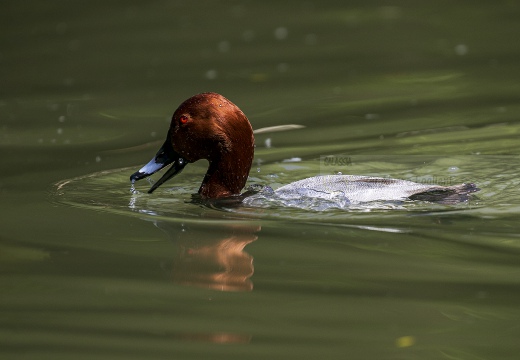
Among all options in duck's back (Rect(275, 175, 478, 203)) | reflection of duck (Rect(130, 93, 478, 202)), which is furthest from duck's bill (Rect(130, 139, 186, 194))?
duck's back (Rect(275, 175, 478, 203))

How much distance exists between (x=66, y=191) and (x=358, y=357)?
3989mm

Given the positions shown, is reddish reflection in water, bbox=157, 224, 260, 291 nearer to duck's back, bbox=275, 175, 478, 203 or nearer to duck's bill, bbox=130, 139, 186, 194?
duck's back, bbox=275, 175, 478, 203

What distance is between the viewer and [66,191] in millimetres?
7691

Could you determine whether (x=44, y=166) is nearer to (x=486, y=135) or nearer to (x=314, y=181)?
(x=314, y=181)

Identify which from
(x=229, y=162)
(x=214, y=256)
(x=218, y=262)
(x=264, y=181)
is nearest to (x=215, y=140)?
(x=229, y=162)

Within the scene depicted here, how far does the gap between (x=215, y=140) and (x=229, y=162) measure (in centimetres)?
18

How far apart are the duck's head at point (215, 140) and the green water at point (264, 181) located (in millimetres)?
264

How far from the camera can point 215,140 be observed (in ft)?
23.6

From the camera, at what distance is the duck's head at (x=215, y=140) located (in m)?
7.16

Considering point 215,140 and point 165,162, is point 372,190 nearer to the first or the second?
point 215,140

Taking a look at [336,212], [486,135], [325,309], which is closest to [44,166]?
[336,212]

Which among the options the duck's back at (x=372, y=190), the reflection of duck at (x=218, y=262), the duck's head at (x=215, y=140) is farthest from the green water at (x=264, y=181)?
the duck's head at (x=215, y=140)

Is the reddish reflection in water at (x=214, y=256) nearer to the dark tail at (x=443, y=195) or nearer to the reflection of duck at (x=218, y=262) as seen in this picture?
the reflection of duck at (x=218, y=262)

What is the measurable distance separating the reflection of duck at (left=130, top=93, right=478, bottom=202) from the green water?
17cm
